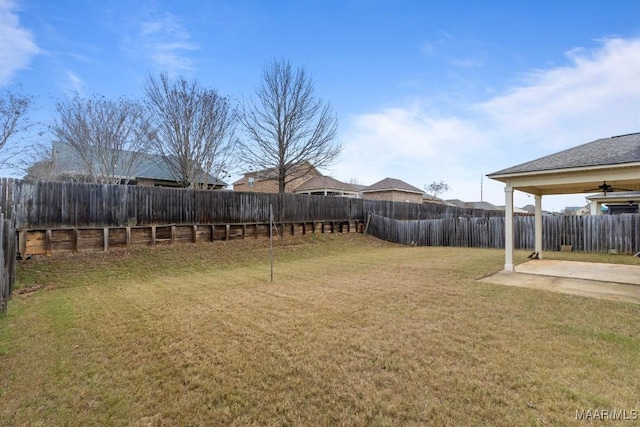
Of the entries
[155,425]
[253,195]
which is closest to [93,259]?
[253,195]

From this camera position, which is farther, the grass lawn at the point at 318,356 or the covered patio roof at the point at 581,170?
the covered patio roof at the point at 581,170

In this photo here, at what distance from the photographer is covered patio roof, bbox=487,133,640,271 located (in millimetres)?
7374

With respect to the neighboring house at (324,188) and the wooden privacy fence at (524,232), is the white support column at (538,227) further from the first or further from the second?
the neighboring house at (324,188)

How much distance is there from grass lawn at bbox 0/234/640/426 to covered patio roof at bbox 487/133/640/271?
362 centimetres

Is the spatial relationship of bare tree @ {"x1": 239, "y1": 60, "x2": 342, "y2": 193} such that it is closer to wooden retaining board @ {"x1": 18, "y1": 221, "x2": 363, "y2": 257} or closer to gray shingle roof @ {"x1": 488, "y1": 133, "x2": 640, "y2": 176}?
wooden retaining board @ {"x1": 18, "y1": 221, "x2": 363, "y2": 257}

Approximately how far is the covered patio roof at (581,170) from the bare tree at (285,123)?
12317 mm

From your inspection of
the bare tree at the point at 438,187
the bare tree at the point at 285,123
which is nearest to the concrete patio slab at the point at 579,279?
the bare tree at the point at 285,123

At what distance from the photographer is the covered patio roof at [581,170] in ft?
24.2

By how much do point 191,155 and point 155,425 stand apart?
16758 mm

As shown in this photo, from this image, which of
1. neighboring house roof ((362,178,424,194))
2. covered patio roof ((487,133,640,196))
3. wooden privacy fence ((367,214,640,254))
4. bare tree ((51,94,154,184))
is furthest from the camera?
neighboring house roof ((362,178,424,194))

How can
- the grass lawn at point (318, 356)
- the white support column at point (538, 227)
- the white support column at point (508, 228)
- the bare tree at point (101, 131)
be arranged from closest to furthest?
the grass lawn at point (318, 356)
the white support column at point (508, 228)
the white support column at point (538, 227)
the bare tree at point (101, 131)

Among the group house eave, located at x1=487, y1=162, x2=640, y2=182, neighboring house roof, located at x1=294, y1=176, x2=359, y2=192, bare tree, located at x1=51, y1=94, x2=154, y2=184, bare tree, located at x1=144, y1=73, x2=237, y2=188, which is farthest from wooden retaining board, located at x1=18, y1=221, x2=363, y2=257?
neighboring house roof, located at x1=294, y1=176, x2=359, y2=192

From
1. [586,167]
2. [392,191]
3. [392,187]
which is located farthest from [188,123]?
[392,191]

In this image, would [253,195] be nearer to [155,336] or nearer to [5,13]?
[5,13]
